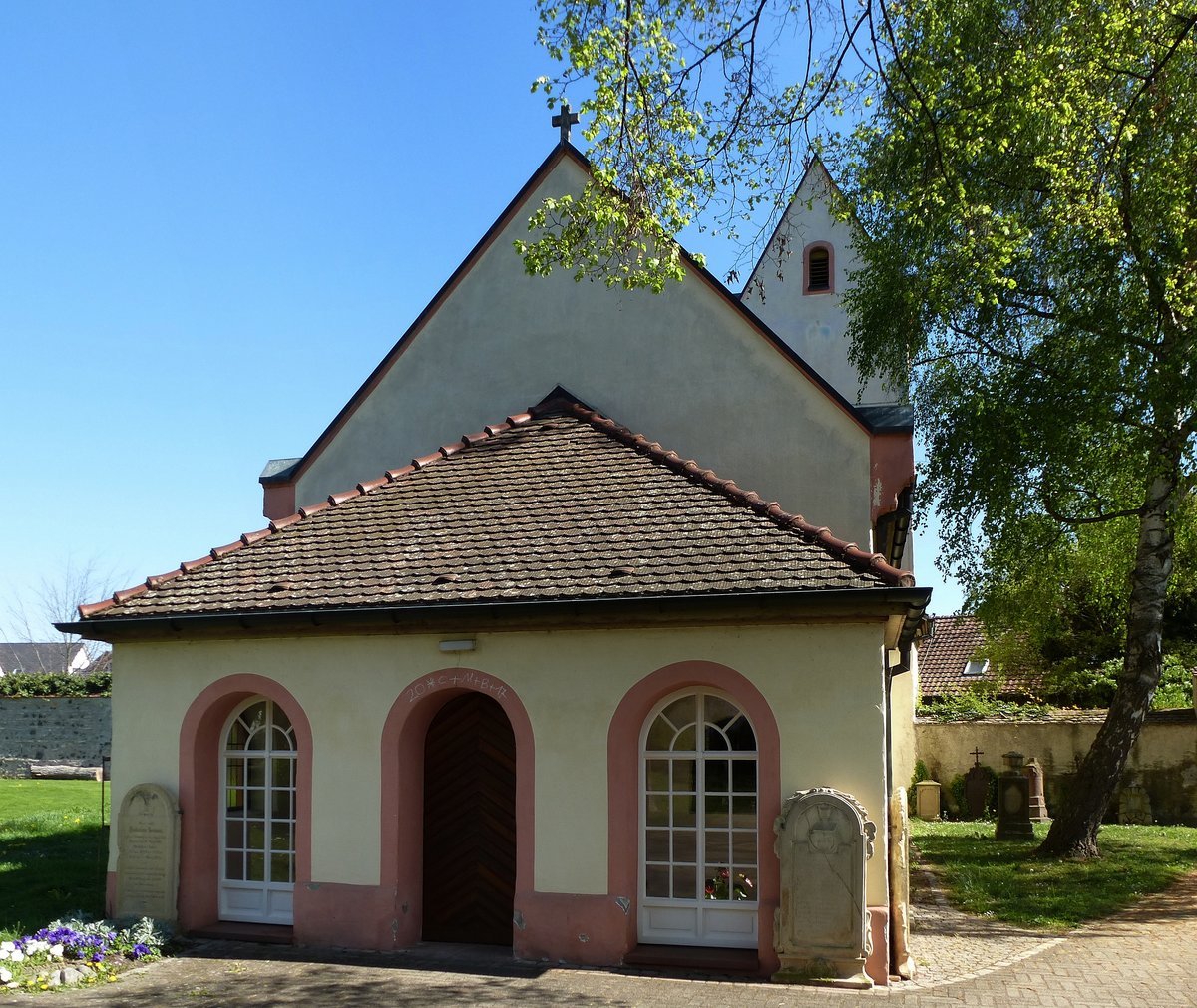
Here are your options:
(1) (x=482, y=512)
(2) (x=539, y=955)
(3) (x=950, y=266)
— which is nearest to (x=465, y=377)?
(1) (x=482, y=512)

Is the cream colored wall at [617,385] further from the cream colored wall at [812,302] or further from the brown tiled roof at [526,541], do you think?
the cream colored wall at [812,302]

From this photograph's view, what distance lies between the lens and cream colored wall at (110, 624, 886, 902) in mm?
10094

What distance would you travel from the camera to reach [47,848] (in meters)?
16.1

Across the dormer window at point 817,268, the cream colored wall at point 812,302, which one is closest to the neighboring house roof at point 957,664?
the cream colored wall at point 812,302

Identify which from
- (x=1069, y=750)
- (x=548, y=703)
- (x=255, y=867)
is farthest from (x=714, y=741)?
(x=1069, y=750)

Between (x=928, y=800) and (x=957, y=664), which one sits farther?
(x=957, y=664)

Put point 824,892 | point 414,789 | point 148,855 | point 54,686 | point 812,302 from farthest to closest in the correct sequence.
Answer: point 54,686
point 812,302
point 148,855
point 414,789
point 824,892

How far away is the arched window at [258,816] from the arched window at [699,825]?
3692 millimetres

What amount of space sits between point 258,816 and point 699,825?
4629mm

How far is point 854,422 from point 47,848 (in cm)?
1226

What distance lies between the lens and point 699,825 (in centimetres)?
1059

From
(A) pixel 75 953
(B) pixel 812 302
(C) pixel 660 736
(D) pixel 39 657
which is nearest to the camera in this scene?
(A) pixel 75 953

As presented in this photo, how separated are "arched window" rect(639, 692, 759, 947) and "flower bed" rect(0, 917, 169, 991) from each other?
4666mm

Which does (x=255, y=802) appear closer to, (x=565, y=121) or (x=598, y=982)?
(x=598, y=982)
